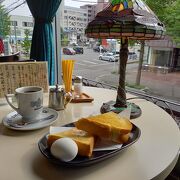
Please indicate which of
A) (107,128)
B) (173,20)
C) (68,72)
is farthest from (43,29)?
(107,128)

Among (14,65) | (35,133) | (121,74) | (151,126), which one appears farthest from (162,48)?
(35,133)

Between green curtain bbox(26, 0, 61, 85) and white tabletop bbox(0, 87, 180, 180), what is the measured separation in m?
1.33

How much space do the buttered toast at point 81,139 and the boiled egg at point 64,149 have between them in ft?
0.08

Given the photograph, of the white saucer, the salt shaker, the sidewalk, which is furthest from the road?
the white saucer

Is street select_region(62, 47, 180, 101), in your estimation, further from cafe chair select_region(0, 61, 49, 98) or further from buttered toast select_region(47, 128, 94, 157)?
buttered toast select_region(47, 128, 94, 157)

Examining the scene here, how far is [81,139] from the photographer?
58cm

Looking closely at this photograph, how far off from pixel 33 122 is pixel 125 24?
0.51 metres

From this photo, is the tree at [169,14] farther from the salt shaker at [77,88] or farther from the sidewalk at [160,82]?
the salt shaker at [77,88]

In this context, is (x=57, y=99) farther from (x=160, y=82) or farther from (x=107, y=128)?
(x=160, y=82)

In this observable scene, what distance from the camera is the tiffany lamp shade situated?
2.43 feet

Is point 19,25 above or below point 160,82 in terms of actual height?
above

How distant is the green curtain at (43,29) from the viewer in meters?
1.96

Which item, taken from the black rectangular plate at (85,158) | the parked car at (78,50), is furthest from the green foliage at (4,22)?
the black rectangular plate at (85,158)

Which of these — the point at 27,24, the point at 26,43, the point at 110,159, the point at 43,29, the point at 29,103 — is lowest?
the point at 110,159
